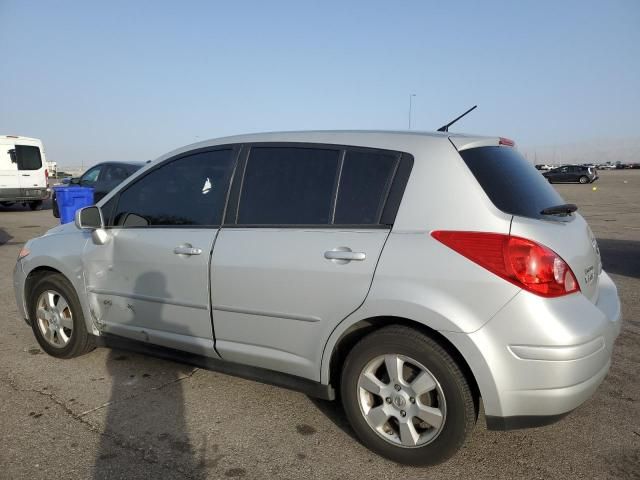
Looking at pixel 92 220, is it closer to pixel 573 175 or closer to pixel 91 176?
pixel 91 176

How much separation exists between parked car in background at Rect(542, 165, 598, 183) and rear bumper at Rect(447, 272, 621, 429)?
128 feet

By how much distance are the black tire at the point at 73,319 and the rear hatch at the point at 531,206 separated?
3043mm

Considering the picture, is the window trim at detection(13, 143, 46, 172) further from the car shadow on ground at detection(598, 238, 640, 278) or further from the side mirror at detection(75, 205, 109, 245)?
the car shadow on ground at detection(598, 238, 640, 278)

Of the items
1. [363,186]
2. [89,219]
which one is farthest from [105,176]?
[363,186]

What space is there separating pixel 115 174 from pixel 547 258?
13523 millimetres

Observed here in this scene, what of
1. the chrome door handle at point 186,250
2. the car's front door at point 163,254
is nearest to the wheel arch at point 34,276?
the car's front door at point 163,254

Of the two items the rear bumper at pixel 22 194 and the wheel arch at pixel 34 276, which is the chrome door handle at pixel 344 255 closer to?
the wheel arch at pixel 34 276

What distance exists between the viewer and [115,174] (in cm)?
1405

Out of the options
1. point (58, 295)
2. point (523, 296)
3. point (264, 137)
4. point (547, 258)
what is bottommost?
point (58, 295)

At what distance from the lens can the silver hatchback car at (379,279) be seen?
7.85ft

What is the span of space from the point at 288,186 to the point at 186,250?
30.9 inches

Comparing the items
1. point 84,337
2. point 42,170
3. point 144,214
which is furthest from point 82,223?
point 42,170

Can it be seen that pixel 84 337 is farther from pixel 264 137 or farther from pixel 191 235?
pixel 264 137

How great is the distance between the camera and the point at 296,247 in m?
2.88
